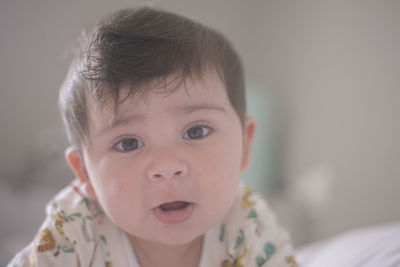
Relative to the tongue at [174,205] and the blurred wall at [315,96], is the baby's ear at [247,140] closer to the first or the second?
the tongue at [174,205]

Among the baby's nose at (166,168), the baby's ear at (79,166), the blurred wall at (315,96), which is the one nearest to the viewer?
the baby's nose at (166,168)

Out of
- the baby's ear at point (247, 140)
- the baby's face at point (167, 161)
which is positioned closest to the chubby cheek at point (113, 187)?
the baby's face at point (167, 161)

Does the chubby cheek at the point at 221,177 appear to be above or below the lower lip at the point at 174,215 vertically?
above

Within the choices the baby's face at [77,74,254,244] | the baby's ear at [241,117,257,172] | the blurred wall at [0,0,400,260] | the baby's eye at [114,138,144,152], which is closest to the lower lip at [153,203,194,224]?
the baby's face at [77,74,254,244]

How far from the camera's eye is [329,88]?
1925 mm

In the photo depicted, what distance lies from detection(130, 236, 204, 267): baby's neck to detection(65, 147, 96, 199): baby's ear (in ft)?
0.56

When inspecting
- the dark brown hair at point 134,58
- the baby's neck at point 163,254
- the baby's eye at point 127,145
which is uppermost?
the dark brown hair at point 134,58

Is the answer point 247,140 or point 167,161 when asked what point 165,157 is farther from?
point 247,140

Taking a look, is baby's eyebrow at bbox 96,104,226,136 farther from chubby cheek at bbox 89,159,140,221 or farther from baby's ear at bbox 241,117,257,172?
baby's ear at bbox 241,117,257,172

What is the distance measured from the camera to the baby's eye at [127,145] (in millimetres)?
719

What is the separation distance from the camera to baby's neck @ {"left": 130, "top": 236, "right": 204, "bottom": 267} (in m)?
0.88

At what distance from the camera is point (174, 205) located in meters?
0.75

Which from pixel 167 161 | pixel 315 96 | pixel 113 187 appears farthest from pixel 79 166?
pixel 315 96

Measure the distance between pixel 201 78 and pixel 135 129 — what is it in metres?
0.17
